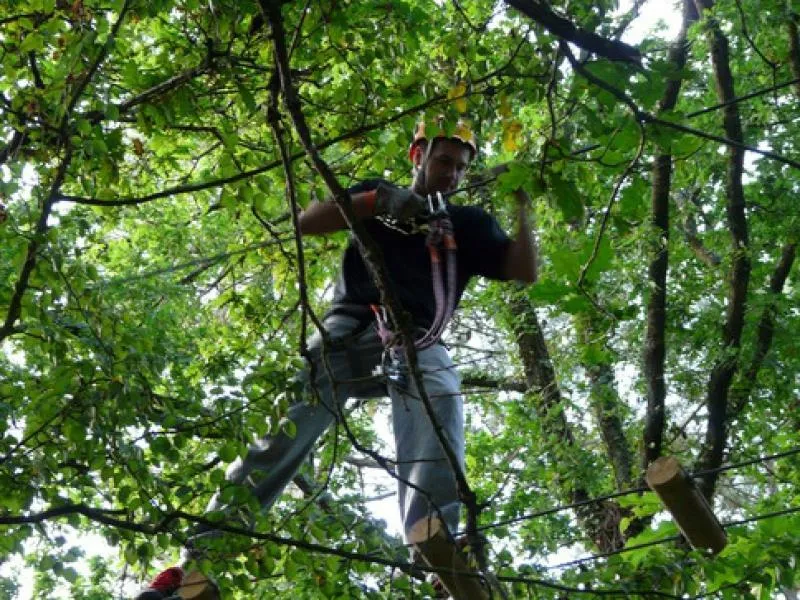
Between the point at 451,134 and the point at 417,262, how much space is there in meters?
Answer: 0.60

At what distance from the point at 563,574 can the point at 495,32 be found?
3.78 m

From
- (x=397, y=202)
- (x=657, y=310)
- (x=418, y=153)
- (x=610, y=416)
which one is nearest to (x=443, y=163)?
(x=418, y=153)

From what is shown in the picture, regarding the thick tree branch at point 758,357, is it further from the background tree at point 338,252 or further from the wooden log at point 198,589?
the wooden log at point 198,589

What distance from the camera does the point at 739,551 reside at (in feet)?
11.5

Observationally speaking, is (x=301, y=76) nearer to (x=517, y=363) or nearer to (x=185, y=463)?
(x=185, y=463)

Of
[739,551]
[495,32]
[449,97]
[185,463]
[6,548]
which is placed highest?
[495,32]

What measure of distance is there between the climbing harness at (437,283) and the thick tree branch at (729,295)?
2.96 m

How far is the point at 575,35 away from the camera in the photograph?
2.38 meters

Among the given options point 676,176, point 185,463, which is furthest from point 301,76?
point 676,176

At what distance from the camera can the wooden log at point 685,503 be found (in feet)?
10.5

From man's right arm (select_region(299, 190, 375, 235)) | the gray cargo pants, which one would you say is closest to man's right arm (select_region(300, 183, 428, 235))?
man's right arm (select_region(299, 190, 375, 235))

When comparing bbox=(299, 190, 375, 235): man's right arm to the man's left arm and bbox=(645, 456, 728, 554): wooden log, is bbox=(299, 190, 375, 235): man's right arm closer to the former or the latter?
the man's left arm

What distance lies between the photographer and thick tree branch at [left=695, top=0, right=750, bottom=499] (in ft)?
20.4

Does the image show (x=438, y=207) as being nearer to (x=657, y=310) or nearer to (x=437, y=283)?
(x=437, y=283)
